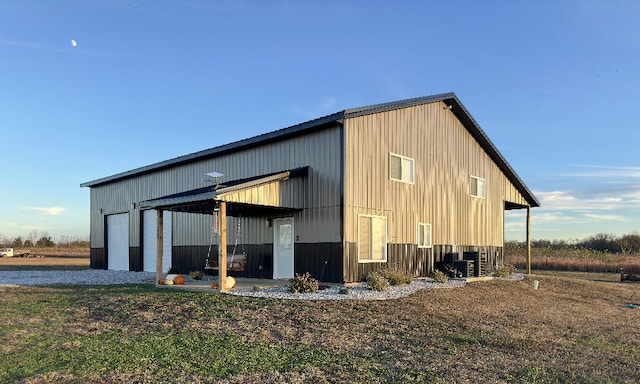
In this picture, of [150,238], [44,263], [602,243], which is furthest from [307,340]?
[602,243]

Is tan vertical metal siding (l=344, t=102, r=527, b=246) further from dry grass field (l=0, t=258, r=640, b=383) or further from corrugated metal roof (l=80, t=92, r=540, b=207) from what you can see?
dry grass field (l=0, t=258, r=640, b=383)

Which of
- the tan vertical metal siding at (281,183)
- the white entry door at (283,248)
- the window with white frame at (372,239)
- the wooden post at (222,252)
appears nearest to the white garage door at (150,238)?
the tan vertical metal siding at (281,183)

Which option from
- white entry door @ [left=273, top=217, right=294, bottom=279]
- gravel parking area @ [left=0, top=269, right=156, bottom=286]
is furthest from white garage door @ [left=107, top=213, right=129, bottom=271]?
white entry door @ [left=273, top=217, right=294, bottom=279]

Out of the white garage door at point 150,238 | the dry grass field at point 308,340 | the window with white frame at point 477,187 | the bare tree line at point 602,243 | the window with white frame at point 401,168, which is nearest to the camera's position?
the dry grass field at point 308,340

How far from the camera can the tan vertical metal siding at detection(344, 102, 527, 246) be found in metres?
14.5

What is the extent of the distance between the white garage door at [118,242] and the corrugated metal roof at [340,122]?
1.99m

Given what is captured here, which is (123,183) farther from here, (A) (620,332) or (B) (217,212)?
(A) (620,332)

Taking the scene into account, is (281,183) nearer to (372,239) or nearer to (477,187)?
(372,239)

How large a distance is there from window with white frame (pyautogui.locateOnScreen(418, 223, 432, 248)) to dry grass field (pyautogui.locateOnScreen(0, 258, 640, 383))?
4.08m

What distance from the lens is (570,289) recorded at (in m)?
16.7

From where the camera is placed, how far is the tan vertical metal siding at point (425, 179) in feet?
47.5

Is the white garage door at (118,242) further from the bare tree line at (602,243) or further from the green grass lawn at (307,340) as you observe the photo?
the bare tree line at (602,243)

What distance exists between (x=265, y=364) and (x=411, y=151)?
1137cm

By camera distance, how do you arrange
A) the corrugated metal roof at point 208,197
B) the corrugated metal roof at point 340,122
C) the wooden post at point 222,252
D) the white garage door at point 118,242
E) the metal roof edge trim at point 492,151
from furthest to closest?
the white garage door at point 118,242 < the metal roof edge trim at point 492,151 < the corrugated metal roof at point 340,122 < the corrugated metal roof at point 208,197 < the wooden post at point 222,252
